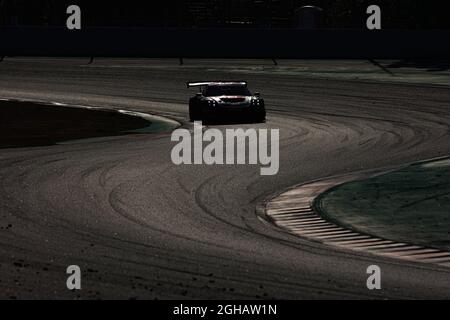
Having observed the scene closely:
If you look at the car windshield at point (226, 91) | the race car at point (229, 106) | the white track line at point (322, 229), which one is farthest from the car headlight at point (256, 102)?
the white track line at point (322, 229)

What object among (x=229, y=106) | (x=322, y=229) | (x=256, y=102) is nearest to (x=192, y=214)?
(x=322, y=229)

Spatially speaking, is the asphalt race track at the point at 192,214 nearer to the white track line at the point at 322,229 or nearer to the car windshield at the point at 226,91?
the white track line at the point at 322,229

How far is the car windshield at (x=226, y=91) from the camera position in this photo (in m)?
35.5

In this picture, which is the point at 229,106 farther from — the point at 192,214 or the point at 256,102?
the point at 192,214

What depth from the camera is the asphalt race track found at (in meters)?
13.6

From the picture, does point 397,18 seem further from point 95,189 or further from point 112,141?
point 95,189

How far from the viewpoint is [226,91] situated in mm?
35781

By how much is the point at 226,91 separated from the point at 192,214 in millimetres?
16857

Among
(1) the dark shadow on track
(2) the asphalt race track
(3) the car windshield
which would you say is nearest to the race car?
(3) the car windshield

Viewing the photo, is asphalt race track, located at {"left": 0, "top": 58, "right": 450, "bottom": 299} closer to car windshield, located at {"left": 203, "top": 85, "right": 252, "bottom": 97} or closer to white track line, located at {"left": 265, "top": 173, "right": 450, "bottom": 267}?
white track line, located at {"left": 265, "top": 173, "right": 450, "bottom": 267}

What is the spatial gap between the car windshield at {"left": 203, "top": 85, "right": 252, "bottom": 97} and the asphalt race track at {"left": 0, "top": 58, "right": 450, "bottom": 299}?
129 cm

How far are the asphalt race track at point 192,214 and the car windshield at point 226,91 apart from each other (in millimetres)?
1286

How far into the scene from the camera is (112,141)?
99.6 ft

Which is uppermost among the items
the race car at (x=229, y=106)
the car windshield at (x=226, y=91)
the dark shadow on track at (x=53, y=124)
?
the car windshield at (x=226, y=91)
